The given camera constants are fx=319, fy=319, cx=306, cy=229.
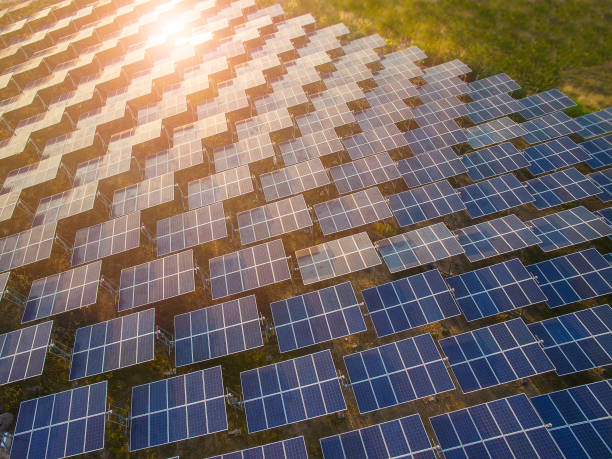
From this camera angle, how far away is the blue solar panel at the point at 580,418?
1373 centimetres

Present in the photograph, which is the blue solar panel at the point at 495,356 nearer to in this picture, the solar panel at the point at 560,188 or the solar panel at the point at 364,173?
the solar panel at the point at 560,188

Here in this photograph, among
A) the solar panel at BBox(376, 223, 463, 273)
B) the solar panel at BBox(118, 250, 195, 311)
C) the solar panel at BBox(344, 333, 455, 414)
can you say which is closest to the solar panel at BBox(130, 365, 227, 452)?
the solar panel at BBox(118, 250, 195, 311)

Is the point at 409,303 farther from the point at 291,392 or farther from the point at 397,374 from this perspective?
the point at 291,392

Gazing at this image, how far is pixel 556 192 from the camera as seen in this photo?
882 inches

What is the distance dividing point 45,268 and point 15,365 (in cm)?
875

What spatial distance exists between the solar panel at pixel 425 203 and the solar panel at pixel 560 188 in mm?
5875

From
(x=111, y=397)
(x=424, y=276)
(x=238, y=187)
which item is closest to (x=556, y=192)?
→ (x=424, y=276)

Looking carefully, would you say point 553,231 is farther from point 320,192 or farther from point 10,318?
point 10,318

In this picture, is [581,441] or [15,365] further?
[15,365]

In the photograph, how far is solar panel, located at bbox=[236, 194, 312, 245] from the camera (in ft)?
71.7

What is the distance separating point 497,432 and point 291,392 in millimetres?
9381

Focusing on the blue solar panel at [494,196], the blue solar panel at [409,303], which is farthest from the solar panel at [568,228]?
the blue solar panel at [409,303]

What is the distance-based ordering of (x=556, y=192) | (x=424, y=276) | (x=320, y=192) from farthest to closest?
(x=320, y=192) < (x=556, y=192) < (x=424, y=276)

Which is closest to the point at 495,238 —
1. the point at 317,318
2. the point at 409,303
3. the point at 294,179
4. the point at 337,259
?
the point at 409,303
